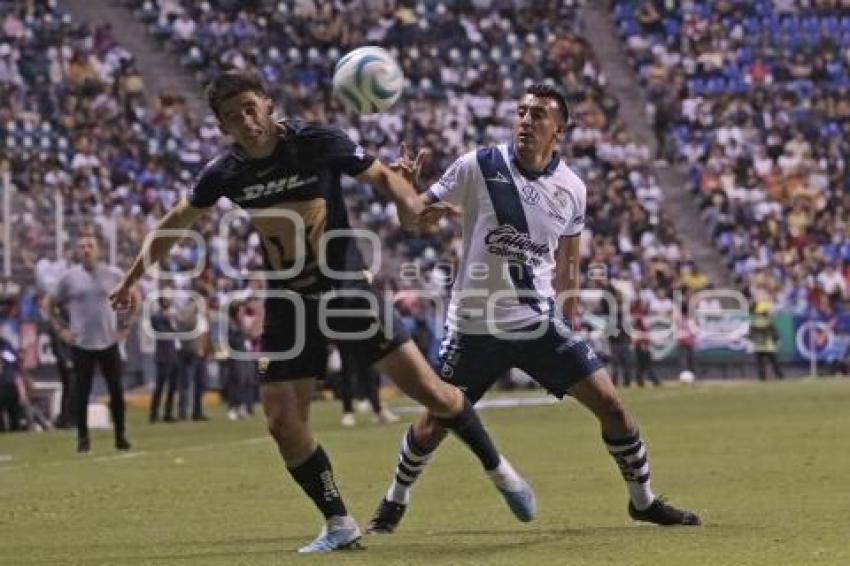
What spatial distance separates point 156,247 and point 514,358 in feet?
7.00

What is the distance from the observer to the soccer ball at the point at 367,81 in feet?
36.1

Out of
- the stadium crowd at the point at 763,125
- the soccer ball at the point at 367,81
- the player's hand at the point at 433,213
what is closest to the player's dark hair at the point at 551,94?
the soccer ball at the point at 367,81

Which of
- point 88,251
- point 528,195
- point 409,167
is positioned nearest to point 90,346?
point 88,251

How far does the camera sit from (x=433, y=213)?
10.7 m

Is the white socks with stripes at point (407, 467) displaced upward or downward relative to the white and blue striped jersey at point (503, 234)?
downward

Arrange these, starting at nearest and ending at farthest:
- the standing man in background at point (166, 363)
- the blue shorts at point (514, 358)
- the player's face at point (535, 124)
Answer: the blue shorts at point (514, 358) → the player's face at point (535, 124) → the standing man in background at point (166, 363)

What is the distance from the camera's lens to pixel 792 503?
1302 cm

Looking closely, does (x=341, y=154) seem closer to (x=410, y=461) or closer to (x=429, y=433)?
(x=429, y=433)

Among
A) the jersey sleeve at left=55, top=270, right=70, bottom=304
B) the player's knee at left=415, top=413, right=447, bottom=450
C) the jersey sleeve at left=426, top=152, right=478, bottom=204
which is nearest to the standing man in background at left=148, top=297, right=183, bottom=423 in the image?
the jersey sleeve at left=55, top=270, right=70, bottom=304

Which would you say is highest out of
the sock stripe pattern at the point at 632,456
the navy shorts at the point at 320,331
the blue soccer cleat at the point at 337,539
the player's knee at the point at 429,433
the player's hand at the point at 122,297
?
the player's hand at the point at 122,297

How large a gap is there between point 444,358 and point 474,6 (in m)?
38.4

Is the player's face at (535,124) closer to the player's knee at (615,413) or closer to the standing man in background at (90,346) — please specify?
the player's knee at (615,413)

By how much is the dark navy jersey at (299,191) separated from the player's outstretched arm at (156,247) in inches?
8.1

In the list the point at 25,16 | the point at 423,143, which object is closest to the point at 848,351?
the point at 423,143
